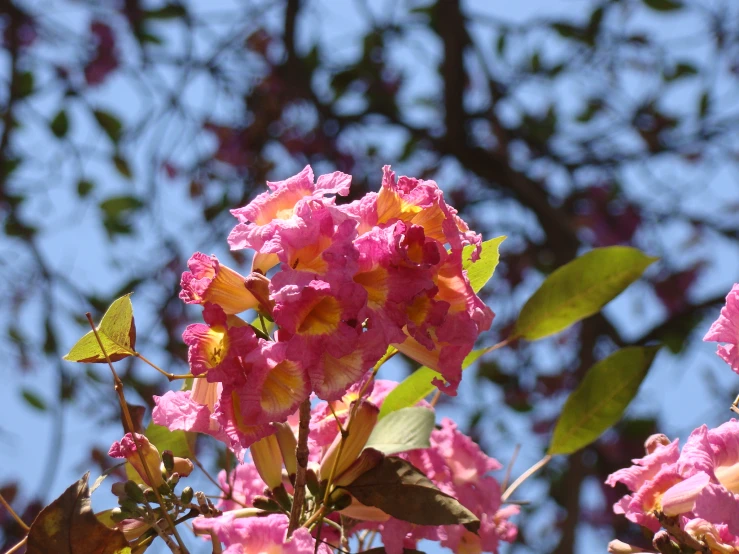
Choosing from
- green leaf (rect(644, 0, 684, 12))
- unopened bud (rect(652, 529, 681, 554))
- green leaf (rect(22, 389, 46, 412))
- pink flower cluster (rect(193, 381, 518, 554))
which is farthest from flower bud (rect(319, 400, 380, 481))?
green leaf (rect(644, 0, 684, 12))

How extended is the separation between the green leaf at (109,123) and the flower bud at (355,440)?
221 cm

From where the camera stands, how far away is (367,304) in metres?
0.47

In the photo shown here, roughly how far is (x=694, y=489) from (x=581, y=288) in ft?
0.92

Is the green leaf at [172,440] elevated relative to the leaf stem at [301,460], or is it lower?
lower

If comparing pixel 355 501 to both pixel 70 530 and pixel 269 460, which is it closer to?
pixel 269 460

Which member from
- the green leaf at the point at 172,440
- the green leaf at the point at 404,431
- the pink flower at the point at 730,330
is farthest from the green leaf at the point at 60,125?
the pink flower at the point at 730,330

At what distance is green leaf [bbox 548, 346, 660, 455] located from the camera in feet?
2.43

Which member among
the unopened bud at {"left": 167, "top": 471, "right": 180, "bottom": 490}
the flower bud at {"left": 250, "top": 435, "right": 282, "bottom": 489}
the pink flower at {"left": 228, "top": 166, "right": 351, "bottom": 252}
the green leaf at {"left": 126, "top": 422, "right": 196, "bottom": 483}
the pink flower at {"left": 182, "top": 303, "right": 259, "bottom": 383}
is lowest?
the green leaf at {"left": 126, "top": 422, "right": 196, "bottom": 483}

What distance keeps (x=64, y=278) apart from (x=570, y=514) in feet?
5.67

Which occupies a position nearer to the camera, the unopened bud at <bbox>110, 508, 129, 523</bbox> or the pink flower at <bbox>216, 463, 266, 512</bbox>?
the unopened bud at <bbox>110, 508, 129, 523</bbox>

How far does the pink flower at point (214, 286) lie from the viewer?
0.50 metres

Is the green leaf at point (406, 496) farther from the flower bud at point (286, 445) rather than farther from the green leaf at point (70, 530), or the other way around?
the green leaf at point (70, 530)

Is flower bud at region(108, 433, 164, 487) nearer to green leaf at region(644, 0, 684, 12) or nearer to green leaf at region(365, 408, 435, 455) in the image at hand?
green leaf at region(365, 408, 435, 455)

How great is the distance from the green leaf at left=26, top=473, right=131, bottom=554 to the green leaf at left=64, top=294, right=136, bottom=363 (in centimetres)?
9
